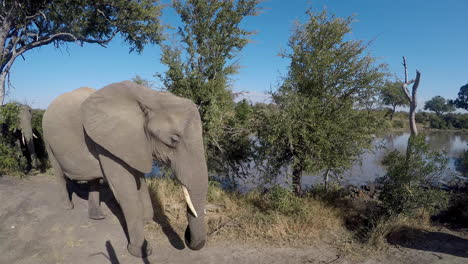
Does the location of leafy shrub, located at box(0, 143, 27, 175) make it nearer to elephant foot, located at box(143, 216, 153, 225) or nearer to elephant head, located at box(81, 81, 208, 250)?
elephant foot, located at box(143, 216, 153, 225)

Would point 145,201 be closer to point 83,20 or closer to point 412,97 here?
point 412,97

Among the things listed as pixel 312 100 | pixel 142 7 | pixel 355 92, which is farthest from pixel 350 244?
pixel 142 7

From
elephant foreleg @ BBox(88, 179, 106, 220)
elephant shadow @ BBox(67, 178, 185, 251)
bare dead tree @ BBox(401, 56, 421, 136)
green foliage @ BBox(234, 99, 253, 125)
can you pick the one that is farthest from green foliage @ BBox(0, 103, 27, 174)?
bare dead tree @ BBox(401, 56, 421, 136)

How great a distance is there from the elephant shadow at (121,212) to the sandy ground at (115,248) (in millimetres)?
37

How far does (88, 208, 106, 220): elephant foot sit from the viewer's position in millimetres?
5527

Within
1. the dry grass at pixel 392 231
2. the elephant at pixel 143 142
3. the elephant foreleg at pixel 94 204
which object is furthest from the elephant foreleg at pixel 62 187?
the dry grass at pixel 392 231

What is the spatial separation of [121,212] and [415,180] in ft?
21.6

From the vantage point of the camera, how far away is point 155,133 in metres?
3.73

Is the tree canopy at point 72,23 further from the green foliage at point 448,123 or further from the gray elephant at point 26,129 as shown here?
the green foliage at point 448,123

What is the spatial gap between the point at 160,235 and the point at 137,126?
2553mm

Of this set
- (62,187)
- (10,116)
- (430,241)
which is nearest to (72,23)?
(10,116)

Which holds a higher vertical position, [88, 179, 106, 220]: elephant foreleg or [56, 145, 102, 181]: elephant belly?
[56, 145, 102, 181]: elephant belly

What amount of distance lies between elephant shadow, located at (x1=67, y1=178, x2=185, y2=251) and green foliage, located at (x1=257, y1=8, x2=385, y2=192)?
2.90m

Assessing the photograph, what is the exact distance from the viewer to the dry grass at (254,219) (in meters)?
5.40
